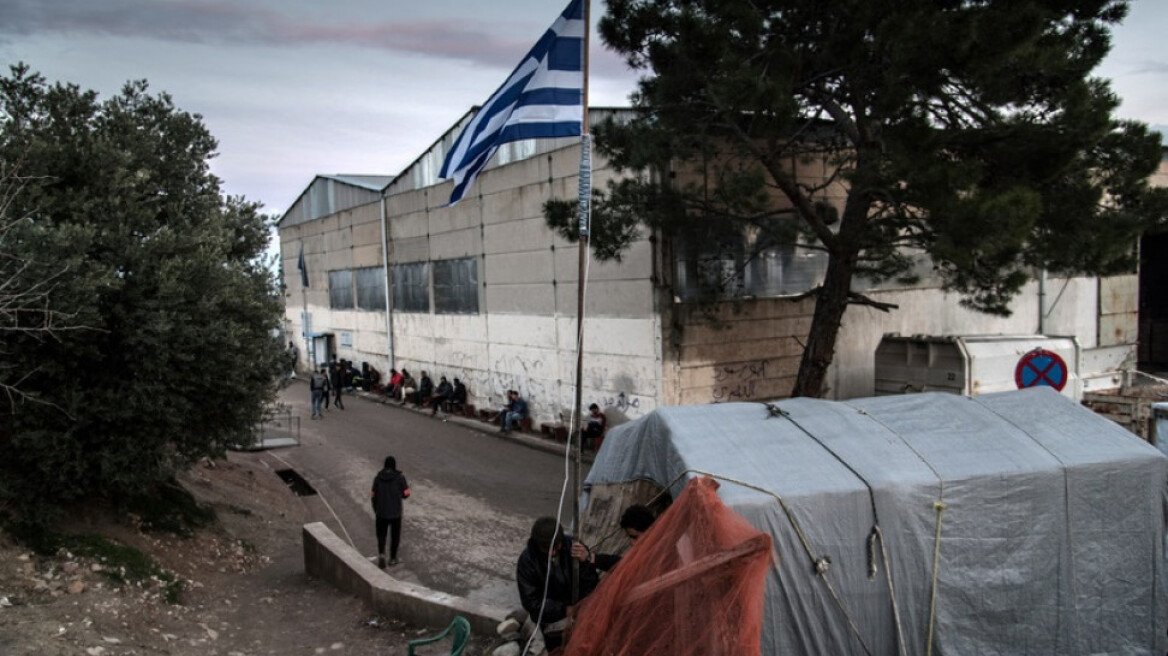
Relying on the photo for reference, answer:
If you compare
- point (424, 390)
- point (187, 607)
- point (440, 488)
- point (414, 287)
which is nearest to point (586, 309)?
point (440, 488)

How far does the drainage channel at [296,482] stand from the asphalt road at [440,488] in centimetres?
18

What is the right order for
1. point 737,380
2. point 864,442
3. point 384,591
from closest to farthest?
point 864,442 < point 384,591 < point 737,380

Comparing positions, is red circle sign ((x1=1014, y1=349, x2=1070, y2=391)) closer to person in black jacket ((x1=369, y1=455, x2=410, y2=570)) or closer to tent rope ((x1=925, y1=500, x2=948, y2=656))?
tent rope ((x1=925, y1=500, x2=948, y2=656))

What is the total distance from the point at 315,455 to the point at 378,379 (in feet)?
36.9

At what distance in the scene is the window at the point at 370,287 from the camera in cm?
3105

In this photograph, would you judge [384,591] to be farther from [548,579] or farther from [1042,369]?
[1042,369]

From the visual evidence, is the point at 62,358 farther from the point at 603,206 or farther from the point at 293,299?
the point at 293,299

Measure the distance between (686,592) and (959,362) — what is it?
1361 cm

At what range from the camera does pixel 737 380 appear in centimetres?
1812

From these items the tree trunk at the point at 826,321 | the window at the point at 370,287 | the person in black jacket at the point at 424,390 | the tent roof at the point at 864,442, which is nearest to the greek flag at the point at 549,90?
the tent roof at the point at 864,442

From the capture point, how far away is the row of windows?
25.2 m

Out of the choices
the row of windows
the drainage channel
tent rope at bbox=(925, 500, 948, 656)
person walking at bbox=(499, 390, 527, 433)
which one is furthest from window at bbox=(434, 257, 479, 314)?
tent rope at bbox=(925, 500, 948, 656)

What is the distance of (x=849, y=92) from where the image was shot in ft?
45.9

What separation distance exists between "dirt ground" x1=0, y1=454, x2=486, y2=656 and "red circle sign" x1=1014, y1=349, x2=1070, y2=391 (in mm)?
8984
